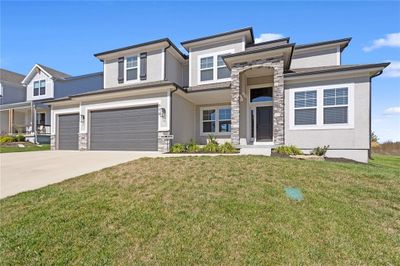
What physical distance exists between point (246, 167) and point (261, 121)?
6801mm

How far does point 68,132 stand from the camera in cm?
1571

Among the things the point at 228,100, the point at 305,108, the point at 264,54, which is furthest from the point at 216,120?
the point at 305,108

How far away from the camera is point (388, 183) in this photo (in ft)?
17.1

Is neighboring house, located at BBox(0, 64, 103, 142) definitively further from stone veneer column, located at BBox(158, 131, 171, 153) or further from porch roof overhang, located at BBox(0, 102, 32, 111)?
stone veneer column, located at BBox(158, 131, 171, 153)

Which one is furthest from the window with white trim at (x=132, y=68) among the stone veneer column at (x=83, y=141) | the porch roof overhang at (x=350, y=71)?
the porch roof overhang at (x=350, y=71)

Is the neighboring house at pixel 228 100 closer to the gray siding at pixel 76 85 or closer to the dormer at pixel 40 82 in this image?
the gray siding at pixel 76 85

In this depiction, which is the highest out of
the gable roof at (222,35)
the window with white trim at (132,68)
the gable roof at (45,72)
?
the gable roof at (45,72)

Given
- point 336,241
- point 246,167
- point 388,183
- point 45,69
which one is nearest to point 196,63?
point 246,167

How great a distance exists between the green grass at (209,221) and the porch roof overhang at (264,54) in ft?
22.1

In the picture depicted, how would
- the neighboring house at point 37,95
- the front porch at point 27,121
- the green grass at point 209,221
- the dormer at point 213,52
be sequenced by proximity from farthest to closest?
the neighboring house at point 37,95, the front porch at point 27,121, the dormer at point 213,52, the green grass at point 209,221

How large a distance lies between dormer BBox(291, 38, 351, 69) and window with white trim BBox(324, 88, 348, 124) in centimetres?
438

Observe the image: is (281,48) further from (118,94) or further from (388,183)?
(118,94)

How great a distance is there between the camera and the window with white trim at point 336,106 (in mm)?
9547

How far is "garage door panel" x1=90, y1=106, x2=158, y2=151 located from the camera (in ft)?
40.5
